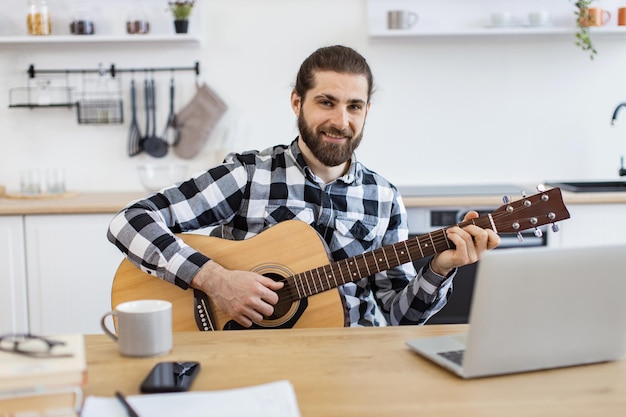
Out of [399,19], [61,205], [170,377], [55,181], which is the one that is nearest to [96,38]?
[55,181]

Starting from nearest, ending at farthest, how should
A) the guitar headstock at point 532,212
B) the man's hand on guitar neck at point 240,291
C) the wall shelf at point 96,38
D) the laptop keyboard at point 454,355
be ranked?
the laptop keyboard at point 454,355 → the guitar headstock at point 532,212 → the man's hand on guitar neck at point 240,291 → the wall shelf at point 96,38

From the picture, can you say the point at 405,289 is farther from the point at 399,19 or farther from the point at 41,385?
the point at 399,19

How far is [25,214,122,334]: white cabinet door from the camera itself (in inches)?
124

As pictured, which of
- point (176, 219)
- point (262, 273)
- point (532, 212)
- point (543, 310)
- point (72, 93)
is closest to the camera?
point (543, 310)

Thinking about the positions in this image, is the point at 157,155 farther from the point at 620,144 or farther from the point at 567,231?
the point at 620,144

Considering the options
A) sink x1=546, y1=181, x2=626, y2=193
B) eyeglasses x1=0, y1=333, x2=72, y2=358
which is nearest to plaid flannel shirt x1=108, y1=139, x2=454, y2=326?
eyeglasses x1=0, y1=333, x2=72, y2=358

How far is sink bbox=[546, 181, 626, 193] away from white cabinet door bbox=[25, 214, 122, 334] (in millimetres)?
1938

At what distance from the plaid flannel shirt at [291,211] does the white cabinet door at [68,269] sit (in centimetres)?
116

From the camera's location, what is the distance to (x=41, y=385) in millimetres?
1042

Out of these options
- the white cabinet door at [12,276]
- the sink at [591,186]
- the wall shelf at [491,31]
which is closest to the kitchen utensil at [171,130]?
the white cabinet door at [12,276]

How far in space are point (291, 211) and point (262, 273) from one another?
27 cm

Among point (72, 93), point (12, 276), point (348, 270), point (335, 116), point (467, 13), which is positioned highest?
point (467, 13)

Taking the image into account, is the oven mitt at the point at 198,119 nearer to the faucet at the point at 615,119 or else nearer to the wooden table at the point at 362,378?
the faucet at the point at 615,119

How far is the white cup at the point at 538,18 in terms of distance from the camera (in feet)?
11.6
